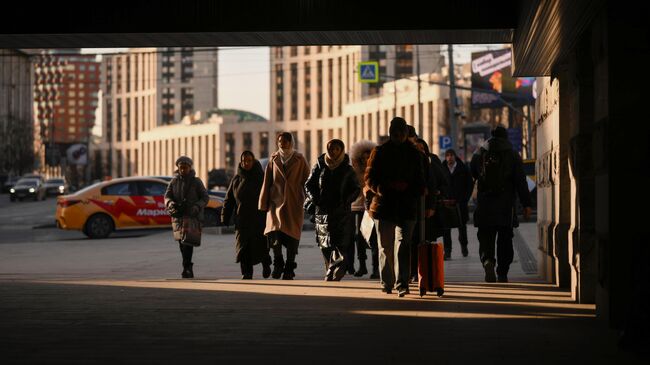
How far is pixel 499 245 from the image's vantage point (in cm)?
1359

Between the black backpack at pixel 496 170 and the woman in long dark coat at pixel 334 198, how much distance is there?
4.69 feet

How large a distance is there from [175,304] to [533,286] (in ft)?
13.1

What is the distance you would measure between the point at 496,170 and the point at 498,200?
0.34m

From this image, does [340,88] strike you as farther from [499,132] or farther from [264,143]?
[499,132]

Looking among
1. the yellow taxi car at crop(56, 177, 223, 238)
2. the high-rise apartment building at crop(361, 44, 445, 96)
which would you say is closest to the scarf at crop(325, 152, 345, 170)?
the yellow taxi car at crop(56, 177, 223, 238)

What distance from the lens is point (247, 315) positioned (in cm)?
988

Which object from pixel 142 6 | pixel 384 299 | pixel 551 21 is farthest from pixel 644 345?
pixel 142 6

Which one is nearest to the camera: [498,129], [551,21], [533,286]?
[551,21]

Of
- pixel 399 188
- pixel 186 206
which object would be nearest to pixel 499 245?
pixel 399 188

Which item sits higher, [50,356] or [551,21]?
[551,21]

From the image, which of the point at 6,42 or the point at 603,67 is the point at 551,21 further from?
the point at 6,42

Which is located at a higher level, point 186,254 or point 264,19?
point 264,19

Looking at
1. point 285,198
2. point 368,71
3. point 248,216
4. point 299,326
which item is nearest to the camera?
point 299,326

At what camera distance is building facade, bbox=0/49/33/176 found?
134m
